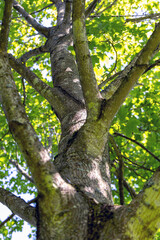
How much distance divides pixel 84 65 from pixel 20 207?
1.32m

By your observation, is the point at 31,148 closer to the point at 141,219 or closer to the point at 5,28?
the point at 141,219

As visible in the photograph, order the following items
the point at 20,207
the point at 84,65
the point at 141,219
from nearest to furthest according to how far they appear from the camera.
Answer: the point at 141,219 < the point at 20,207 < the point at 84,65

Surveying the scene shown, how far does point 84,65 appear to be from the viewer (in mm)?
Result: 2168

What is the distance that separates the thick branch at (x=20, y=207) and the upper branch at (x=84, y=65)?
93 cm

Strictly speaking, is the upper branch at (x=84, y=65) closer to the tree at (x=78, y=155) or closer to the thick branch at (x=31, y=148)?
the tree at (x=78, y=155)

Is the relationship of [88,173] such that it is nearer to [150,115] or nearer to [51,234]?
[51,234]

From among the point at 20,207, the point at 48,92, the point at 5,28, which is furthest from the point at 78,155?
the point at 5,28

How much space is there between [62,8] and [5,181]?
5788 millimetres

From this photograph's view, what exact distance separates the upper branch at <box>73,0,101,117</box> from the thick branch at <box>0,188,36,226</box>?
935mm

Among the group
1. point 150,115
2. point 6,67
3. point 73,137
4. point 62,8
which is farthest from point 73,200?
point 62,8

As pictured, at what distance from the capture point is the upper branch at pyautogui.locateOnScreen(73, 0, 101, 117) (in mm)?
2121

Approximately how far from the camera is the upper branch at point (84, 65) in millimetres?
2121

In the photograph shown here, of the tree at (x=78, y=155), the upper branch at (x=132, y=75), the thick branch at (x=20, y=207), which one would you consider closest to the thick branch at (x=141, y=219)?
the tree at (x=78, y=155)

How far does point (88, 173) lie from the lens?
74.5 inches
